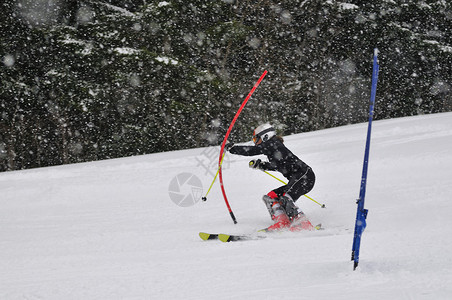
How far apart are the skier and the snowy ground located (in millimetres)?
465

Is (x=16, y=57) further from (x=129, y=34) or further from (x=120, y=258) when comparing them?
(x=120, y=258)

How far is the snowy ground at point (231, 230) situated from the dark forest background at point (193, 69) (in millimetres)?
7434

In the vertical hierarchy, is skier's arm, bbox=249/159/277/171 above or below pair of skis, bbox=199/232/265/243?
above

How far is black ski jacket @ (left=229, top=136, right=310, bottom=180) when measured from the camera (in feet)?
20.0

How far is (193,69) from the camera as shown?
19.0 metres

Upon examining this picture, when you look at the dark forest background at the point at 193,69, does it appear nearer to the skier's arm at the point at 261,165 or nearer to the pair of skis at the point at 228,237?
the skier's arm at the point at 261,165

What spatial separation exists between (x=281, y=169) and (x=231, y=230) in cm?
114

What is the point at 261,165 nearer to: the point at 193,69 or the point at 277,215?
the point at 277,215

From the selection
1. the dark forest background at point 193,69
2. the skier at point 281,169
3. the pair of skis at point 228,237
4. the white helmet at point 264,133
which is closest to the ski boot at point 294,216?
the skier at point 281,169

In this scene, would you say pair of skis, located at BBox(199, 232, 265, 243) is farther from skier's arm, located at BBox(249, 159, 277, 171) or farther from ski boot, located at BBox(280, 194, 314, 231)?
skier's arm, located at BBox(249, 159, 277, 171)

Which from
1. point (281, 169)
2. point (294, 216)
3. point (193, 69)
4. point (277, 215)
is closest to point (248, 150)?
point (281, 169)

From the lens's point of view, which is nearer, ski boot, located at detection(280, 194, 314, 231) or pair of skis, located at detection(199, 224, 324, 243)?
pair of skis, located at detection(199, 224, 324, 243)

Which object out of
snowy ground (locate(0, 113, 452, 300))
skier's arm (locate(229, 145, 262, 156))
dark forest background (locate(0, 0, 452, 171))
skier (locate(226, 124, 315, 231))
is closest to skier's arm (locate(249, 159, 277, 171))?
skier (locate(226, 124, 315, 231))

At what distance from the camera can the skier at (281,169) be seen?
5996 millimetres
